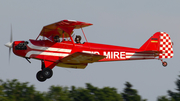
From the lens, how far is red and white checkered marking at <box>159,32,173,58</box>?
44.6 ft

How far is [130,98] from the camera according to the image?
84.9ft

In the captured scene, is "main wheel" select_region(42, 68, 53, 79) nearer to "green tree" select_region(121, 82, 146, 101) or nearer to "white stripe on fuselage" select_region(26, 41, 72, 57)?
"white stripe on fuselage" select_region(26, 41, 72, 57)

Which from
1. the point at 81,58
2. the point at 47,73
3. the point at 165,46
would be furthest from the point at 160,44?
the point at 47,73

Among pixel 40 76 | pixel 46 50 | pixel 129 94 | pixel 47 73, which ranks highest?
pixel 46 50

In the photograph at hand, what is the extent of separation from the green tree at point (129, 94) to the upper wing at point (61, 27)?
15.0 metres

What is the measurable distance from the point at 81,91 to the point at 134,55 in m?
11.9

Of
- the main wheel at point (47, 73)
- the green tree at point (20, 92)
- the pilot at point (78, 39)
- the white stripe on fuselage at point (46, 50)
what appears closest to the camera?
the main wheel at point (47, 73)

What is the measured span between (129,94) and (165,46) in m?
14.5

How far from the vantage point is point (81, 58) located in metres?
11.2

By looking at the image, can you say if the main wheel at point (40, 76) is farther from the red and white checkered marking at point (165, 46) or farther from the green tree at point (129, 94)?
the green tree at point (129, 94)

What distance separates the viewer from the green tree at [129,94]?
2571 centimetres

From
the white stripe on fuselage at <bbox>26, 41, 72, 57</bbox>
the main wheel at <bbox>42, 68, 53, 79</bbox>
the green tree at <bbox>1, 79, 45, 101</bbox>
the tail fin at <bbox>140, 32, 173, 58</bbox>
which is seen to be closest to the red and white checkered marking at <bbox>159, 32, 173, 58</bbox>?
the tail fin at <bbox>140, 32, 173, 58</bbox>

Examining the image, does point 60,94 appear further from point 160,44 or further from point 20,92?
point 160,44

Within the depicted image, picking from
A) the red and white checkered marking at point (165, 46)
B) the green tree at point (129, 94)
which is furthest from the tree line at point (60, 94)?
the red and white checkered marking at point (165, 46)
